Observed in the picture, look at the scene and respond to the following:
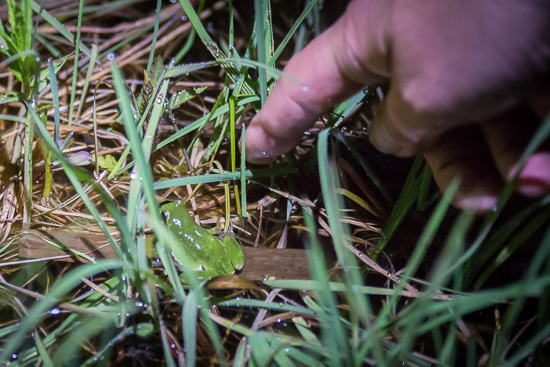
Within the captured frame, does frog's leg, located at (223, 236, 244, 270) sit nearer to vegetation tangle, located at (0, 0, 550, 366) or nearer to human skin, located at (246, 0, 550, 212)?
vegetation tangle, located at (0, 0, 550, 366)

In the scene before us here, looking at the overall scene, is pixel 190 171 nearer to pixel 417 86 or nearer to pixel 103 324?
pixel 103 324

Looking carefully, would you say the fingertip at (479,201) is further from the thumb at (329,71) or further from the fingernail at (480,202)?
the thumb at (329,71)

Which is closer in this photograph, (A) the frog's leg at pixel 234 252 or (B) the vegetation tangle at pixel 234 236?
(B) the vegetation tangle at pixel 234 236

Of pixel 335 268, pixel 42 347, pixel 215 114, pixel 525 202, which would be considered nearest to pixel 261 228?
pixel 335 268

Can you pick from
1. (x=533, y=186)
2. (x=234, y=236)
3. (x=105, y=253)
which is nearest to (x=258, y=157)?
(x=234, y=236)

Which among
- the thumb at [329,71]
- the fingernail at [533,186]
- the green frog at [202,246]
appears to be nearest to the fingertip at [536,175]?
the fingernail at [533,186]

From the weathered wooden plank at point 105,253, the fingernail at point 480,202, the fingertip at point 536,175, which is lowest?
the weathered wooden plank at point 105,253
